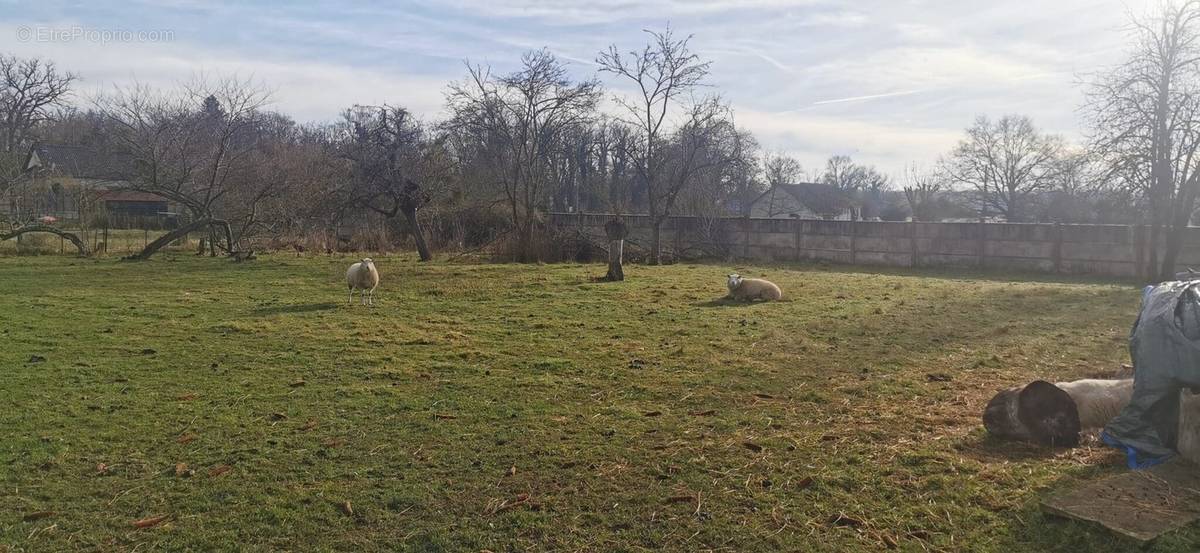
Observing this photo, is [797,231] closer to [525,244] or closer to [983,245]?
[983,245]

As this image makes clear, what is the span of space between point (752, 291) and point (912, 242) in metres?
12.1

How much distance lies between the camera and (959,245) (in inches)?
892

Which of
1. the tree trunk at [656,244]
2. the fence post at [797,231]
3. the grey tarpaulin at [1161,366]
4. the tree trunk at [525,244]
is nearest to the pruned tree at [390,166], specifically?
the tree trunk at [525,244]

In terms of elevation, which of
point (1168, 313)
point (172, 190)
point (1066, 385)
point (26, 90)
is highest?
point (26, 90)

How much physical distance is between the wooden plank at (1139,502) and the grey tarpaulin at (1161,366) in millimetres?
283

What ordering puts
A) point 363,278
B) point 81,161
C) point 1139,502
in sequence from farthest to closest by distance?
1. point 81,161
2. point 363,278
3. point 1139,502

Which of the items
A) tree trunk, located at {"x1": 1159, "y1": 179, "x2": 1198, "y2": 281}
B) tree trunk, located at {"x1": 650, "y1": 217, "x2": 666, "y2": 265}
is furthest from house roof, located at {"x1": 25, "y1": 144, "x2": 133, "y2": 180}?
tree trunk, located at {"x1": 1159, "y1": 179, "x2": 1198, "y2": 281}

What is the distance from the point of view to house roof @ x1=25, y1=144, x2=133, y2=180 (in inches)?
880

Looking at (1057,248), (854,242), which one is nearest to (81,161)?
(854,242)

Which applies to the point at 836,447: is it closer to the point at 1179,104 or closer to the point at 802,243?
the point at 1179,104

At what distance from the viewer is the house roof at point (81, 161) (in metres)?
22.3

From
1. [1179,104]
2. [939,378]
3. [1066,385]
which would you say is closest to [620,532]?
[1066,385]

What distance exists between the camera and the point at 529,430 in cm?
552

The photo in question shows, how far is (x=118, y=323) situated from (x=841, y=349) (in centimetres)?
913
